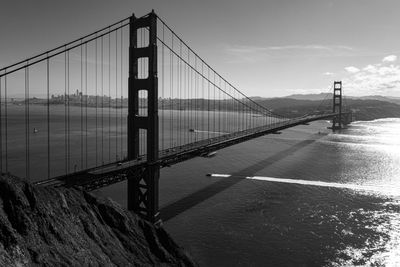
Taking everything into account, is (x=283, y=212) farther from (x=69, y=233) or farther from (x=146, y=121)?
(x=69, y=233)

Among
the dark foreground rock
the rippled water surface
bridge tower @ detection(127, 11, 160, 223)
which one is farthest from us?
bridge tower @ detection(127, 11, 160, 223)

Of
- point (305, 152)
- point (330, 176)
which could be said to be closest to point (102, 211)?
point (330, 176)

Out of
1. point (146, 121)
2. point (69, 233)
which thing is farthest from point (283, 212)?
point (69, 233)

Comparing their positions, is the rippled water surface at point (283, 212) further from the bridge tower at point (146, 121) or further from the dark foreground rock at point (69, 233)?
the dark foreground rock at point (69, 233)

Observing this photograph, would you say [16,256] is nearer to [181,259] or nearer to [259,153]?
[181,259]

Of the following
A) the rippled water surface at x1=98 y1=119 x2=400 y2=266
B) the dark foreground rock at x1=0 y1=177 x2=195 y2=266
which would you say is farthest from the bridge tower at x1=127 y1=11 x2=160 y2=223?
the dark foreground rock at x1=0 y1=177 x2=195 y2=266

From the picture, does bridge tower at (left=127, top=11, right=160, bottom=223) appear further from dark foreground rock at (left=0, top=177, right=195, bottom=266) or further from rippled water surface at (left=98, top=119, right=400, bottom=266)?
dark foreground rock at (left=0, top=177, right=195, bottom=266)
